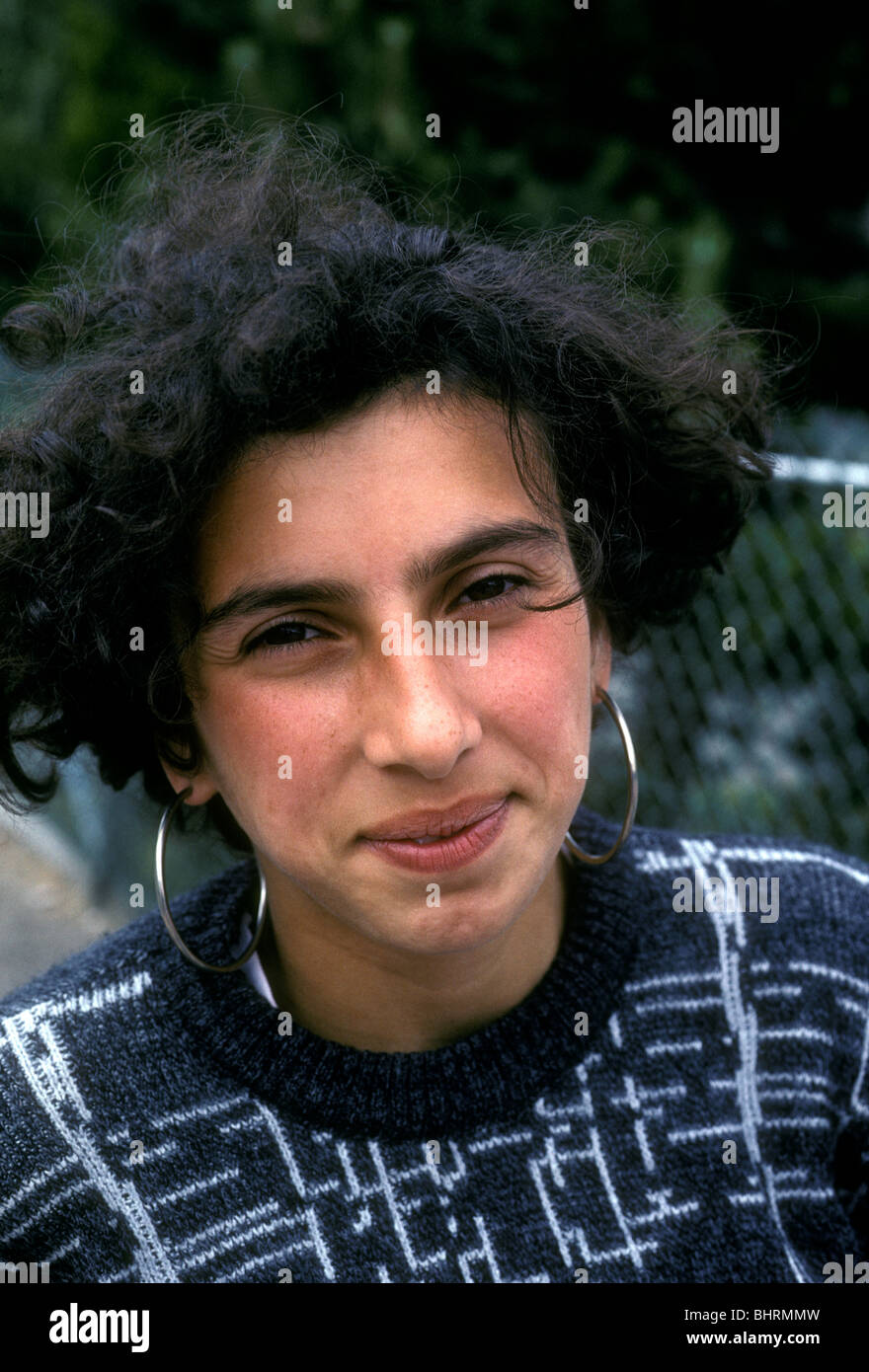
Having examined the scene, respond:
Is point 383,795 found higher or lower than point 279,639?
lower

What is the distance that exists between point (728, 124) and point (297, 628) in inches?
127

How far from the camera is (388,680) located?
160cm

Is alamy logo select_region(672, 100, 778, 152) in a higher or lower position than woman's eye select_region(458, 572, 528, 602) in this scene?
higher

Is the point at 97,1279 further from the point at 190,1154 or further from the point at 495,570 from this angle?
the point at 495,570

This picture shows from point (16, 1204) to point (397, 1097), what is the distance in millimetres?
576

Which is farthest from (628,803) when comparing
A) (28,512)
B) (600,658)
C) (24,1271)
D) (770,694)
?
(770,694)

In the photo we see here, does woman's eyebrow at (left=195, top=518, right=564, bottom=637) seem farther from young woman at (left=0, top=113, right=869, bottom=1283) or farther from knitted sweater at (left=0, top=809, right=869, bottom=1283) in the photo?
knitted sweater at (left=0, top=809, right=869, bottom=1283)

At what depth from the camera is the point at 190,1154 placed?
1.87 meters

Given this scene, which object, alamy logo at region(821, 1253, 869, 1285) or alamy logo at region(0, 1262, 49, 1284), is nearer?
alamy logo at region(0, 1262, 49, 1284)

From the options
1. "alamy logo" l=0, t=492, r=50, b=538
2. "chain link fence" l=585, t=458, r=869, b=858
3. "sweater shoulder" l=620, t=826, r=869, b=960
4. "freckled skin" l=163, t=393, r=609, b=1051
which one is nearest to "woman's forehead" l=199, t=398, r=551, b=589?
"freckled skin" l=163, t=393, r=609, b=1051

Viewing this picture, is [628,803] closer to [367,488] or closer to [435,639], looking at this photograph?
[435,639]

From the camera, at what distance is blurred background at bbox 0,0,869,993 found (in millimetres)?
3779
